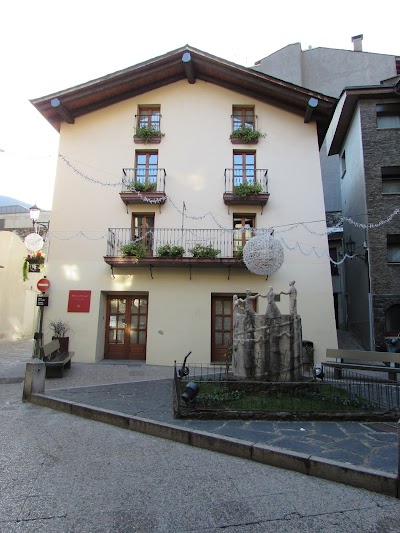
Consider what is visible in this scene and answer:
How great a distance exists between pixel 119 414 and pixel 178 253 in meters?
8.29

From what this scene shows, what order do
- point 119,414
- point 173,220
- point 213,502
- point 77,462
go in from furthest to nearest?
point 173,220 → point 119,414 → point 77,462 → point 213,502

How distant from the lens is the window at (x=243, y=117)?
16047mm

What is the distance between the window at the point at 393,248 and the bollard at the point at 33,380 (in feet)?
46.0

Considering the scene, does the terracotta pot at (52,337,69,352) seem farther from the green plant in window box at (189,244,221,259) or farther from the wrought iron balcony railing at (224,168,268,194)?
the wrought iron balcony railing at (224,168,268,194)

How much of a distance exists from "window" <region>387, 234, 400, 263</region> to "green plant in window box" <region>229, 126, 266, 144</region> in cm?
691

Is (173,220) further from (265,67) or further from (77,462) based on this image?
(265,67)

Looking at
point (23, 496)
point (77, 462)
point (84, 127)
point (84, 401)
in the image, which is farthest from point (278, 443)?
point (84, 127)

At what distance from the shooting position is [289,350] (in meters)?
8.05

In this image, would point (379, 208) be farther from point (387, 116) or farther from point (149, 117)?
point (149, 117)

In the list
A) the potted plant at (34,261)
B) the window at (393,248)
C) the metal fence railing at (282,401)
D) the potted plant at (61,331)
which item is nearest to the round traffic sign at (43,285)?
the potted plant at (34,261)

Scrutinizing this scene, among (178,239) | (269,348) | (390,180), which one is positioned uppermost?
(390,180)

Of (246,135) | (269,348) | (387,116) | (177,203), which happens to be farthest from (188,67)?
(269,348)

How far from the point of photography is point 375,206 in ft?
52.4

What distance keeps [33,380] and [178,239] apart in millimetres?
8143
